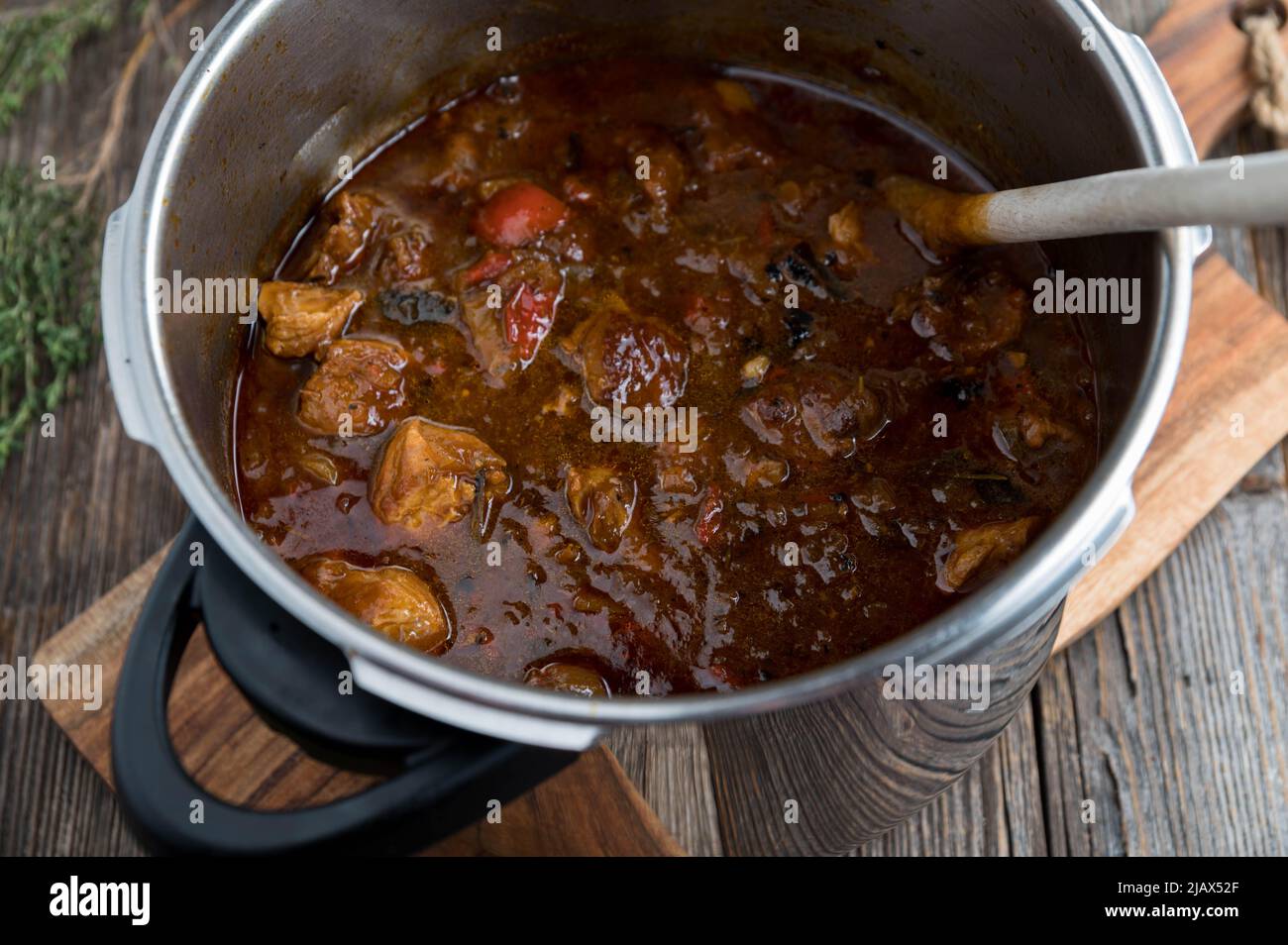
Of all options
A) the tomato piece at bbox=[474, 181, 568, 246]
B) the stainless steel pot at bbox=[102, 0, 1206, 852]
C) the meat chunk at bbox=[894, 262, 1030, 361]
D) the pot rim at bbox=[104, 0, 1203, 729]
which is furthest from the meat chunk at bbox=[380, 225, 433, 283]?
the meat chunk at bbox=[894, 262, 1030, 361]

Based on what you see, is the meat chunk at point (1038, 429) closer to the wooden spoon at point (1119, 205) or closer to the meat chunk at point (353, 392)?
the wooden spoon at point (1119, 205)

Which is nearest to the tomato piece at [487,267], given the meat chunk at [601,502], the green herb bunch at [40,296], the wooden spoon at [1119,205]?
the meat chunk at [601,502]

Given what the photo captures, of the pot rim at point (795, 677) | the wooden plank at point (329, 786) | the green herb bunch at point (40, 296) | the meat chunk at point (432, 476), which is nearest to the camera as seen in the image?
the pot rim at point (795, 677)

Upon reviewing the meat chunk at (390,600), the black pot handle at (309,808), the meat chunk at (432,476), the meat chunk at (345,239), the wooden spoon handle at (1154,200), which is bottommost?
the black pot handle at (309,808)
